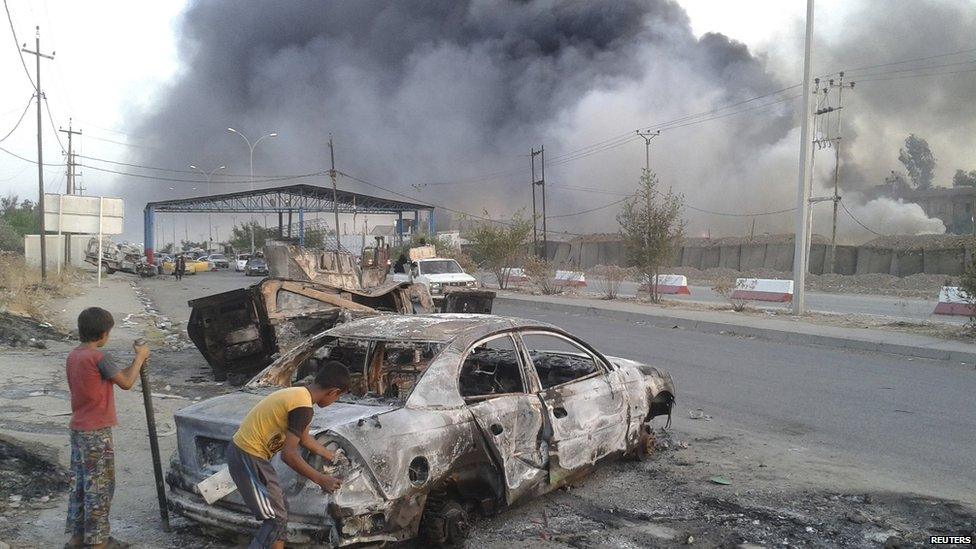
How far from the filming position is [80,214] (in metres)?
31.9

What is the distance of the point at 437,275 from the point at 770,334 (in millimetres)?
12862

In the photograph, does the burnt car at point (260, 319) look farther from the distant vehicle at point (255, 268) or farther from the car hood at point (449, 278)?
the distant vehicle at point (255, 268)

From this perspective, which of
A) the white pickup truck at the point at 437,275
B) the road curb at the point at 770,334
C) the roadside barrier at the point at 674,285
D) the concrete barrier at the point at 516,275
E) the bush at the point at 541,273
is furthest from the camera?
the concrete barrier at the point at 516,275

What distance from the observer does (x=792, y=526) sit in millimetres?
4691

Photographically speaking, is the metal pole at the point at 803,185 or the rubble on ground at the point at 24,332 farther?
the metal pole at the point at 803,185

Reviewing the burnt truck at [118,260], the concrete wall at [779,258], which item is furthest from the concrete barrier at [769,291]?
the burnt truck at [118,260]

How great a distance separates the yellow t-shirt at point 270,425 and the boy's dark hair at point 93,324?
44.4 inches

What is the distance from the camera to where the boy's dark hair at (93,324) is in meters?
4.04

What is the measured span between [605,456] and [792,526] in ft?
4.52

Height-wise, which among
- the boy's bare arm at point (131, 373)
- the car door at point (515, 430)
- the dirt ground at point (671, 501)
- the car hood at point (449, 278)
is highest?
the boy's bare arm at point (131, 373)

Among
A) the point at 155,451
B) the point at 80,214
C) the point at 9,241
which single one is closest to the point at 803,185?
the point at 155,451

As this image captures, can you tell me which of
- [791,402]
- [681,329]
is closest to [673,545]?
[791,402]

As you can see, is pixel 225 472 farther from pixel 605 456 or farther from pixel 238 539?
pixel 605 456

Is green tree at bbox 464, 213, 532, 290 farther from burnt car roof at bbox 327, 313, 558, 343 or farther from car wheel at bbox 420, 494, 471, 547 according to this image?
car wheel at bbox 420, 494, 471, 547
